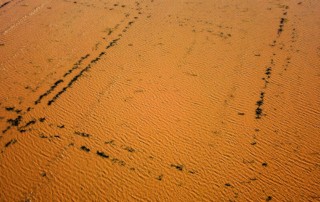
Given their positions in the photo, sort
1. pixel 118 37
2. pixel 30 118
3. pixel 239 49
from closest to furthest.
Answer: pixel 30 118 < pixel 239 49 < pixel 118 37

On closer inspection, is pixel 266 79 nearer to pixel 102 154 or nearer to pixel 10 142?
pixel 102 154

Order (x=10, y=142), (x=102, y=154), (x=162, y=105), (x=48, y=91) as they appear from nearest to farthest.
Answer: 1. (x=102, y=154)
2. (x=10, y=142)
3. (x=162, y=105)
4. (x=48, y=91)

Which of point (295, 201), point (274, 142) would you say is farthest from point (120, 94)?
point (295, 201)

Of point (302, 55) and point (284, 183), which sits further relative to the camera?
point (302, 55)

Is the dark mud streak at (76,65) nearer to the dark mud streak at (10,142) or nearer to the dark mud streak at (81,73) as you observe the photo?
the dark mud streak at (81,73)

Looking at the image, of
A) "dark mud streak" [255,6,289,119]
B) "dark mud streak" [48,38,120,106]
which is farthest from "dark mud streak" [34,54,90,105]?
"dark mud streak" [255,6,289,119]

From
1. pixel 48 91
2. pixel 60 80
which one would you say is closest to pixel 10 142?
pixel 48 91

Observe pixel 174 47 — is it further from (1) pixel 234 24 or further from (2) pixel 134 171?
(2) pixel 134 171

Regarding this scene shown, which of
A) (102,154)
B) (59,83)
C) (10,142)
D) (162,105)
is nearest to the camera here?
(102,154)
